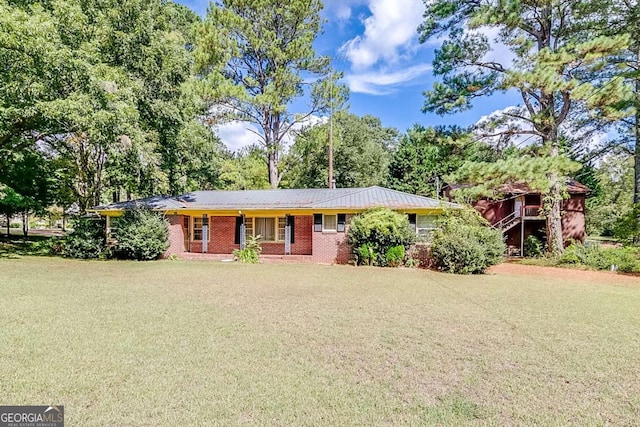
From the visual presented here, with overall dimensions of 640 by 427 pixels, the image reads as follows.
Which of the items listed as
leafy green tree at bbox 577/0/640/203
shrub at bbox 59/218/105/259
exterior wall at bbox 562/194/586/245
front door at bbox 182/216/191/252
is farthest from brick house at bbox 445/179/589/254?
shrub at bbox 59/218/105/259

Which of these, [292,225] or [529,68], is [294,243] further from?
[529,68]

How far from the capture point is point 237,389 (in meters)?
3.67

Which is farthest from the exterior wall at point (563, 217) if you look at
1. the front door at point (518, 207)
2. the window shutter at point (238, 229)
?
the window shutter at point (238, 229)

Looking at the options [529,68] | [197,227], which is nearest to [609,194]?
[529,68]

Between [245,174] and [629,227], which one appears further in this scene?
[245,174]

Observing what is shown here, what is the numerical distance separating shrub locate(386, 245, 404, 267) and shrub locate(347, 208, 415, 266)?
5.0 inches

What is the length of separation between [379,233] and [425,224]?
7.82 ft

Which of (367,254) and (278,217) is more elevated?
(278,217)

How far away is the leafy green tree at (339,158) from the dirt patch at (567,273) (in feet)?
48.7

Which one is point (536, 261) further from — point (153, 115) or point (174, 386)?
point (153, 115)

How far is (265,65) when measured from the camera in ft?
78.6

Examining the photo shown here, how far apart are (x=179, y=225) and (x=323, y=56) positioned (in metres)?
15.0

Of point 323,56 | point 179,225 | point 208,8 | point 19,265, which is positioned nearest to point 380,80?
point 323,56

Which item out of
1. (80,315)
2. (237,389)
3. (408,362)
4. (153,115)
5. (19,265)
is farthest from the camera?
(153,115)
